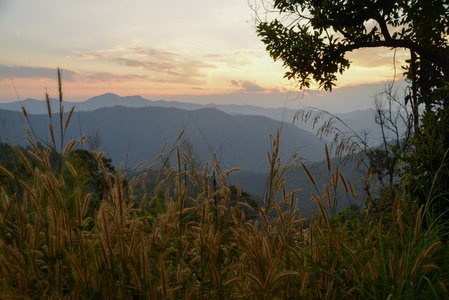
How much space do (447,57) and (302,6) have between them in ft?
9.70

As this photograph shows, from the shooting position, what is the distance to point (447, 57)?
6219mm

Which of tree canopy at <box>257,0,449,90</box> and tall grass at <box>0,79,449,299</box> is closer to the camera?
tall grass at <box>0,79,449,299</box>

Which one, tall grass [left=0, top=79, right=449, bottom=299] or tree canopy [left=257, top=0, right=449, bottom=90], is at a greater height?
tree canopy [left=257, top=0, right=449, bottom=90]

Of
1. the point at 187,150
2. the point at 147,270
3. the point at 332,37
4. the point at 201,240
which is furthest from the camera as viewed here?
the point at 332,37

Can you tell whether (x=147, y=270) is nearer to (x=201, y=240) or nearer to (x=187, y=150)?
(x=201, y=240)

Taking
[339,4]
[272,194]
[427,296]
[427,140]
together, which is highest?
[339,4]

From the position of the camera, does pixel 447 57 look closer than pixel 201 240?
No

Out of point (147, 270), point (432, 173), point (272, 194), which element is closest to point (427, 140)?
point (432, 173)

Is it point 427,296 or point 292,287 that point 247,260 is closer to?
point 292,287

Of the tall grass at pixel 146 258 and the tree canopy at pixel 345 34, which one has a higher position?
the tree canopy at pixel 345 34

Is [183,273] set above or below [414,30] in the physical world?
below

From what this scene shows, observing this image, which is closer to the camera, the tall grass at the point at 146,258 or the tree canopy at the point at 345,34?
the tall grass at the point at 146,258

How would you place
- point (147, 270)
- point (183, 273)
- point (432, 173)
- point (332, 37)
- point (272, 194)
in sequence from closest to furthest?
point (147, 270), point (183, 273), point (272, 194), point (432, 173), point (332, 37)

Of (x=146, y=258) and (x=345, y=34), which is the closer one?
(x=146, y=258)
